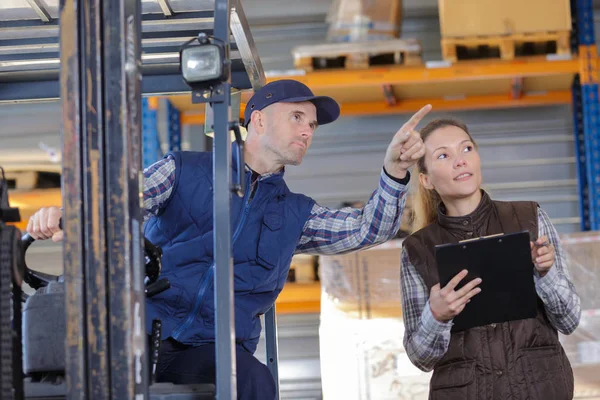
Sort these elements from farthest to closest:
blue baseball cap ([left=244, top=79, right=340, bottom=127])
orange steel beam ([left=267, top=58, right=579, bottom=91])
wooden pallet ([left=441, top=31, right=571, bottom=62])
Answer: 1. orange steel beam ([left=267, top=58, right=579, bottom=91])
2. wooden pallet ([left=441, top=31, right=571, bottom=62])
3. blue baseball cap ([left=244, top=79, right=340, bottom=127])

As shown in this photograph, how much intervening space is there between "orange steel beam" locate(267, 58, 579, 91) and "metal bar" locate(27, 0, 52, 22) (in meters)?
3.64

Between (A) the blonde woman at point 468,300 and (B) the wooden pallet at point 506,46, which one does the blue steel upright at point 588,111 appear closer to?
(B) the wooden pallet at point 506,46

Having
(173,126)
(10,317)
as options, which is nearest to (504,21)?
(173,126)

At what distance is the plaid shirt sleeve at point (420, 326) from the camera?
332 cm

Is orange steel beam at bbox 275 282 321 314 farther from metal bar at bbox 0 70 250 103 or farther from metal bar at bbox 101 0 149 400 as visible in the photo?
metal bar at bbox 101 0 149 400

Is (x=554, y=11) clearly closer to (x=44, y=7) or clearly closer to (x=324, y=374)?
(x=324, y=374)

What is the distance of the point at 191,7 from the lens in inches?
150

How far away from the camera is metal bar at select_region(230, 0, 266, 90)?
3453mm

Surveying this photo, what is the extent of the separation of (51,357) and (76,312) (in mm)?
355

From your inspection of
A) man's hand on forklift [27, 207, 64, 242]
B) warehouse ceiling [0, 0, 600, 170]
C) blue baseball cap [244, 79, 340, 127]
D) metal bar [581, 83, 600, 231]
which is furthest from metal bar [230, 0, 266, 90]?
warehouse ceiling [0, 0, 600, 170]

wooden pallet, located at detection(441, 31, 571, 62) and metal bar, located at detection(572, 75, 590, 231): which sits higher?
wooden pallet, located at detection(441, 31, 571, 62)

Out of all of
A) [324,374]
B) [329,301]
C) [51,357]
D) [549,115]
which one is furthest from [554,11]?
[51,357]

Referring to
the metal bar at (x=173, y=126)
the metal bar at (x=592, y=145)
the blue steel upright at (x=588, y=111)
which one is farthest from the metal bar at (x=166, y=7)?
the metal bar at (x=592, y=145)

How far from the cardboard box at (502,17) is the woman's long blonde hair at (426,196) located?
337 centimetres
